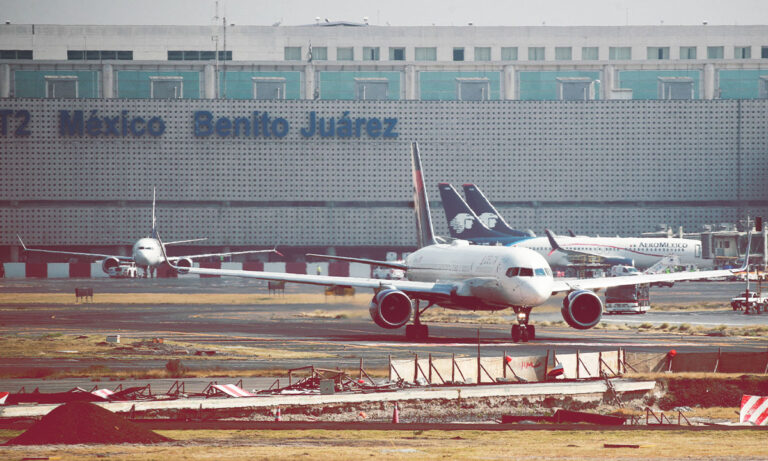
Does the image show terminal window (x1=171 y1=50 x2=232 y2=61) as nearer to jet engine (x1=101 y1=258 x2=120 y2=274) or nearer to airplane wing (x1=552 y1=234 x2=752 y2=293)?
jet engine (x1=101 y1=258 x2=120 y2=274)

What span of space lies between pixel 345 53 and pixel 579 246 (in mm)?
69757

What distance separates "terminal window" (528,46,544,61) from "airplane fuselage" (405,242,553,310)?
126 m

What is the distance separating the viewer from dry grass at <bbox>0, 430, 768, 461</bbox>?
23438 millimetres

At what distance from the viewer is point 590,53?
182500mm

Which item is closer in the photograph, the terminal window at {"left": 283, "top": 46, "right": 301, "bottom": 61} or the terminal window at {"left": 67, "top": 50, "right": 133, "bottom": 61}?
the terminal window at {"left": 67, "top": 50, "right": 133, "bottom": 61}

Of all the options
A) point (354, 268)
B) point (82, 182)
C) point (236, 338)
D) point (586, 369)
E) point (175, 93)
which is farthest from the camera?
point (175, 93)

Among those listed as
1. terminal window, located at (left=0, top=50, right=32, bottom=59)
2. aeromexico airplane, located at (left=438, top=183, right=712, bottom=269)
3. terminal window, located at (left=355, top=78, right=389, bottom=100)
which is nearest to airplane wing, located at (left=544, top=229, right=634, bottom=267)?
aeromexico airplane, located at (left=438, top=183, right=712, bottom=269)

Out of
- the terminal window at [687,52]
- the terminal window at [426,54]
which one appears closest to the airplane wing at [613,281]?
the terminal window at [426,54]

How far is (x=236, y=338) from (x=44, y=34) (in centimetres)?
13626

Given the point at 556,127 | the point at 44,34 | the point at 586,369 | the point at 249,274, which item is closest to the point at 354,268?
the point at 556,127

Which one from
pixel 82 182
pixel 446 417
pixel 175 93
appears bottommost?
pixel 446 417

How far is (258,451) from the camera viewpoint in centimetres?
2409

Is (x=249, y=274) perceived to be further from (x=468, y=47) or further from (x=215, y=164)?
(x=468, y=47)

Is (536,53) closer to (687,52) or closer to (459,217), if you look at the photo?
(687,52)
